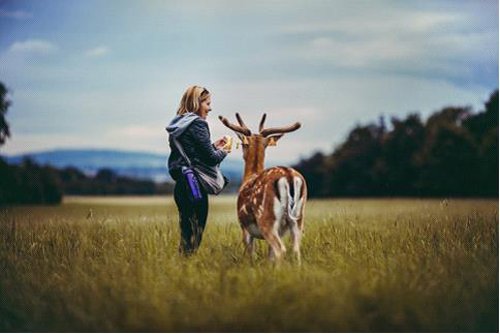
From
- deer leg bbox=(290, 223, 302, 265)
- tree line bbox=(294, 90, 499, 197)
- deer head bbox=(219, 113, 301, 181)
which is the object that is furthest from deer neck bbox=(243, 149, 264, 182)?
tree line bbox=(294, 90, 499, 197)

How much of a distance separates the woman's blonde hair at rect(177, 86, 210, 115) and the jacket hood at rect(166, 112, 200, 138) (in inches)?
2.8

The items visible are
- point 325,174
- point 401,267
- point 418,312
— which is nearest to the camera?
point 418,312

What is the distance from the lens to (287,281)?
4906 millimetres

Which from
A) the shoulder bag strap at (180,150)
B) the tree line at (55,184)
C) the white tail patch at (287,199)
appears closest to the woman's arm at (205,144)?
the shoulder bag strap at (180,150)

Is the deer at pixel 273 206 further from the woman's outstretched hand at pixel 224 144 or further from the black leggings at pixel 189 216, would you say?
the black leggings at pixel 189 216

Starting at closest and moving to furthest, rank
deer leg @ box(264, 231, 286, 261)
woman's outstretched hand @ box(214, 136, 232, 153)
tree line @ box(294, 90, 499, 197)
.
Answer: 1. deer leg @ box(264, 231, 286, 261)
2. woman's outstretched hand @ box(214, 136, 232, 153)
3. tree line @ box(294, 90, 499, 197)

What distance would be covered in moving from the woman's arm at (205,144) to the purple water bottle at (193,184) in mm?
187

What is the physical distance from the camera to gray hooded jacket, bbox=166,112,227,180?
568cm

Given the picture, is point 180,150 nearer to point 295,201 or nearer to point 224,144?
point 224,144

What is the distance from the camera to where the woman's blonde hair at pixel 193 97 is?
228 inches

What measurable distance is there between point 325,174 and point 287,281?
4.17 m

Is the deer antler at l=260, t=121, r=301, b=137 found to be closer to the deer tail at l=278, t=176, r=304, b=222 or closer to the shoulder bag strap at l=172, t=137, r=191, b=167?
the deer tail at l=278, t=176, r=304, b=222

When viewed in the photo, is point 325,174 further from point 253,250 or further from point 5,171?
point 5,171

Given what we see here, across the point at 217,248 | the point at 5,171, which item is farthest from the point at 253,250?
the point at 5,171
